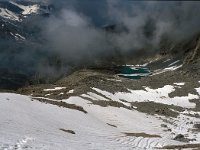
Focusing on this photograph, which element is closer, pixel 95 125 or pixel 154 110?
pixel 95 125

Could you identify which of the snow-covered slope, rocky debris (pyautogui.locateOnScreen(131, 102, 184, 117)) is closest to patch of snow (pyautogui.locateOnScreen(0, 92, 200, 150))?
the snow-covered slope

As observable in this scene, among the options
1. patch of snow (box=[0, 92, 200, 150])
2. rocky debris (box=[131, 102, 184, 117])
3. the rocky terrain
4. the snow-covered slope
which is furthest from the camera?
rocky debris (box=[131, 102, 184, 117])

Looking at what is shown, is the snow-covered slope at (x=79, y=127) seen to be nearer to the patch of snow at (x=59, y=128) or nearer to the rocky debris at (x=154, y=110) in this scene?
the patch of snow at (x=59, y=128)

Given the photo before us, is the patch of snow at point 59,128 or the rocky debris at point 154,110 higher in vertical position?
the rocky debris at point 154,110

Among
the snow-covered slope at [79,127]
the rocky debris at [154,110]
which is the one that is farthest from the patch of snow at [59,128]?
the rocky debris at [154,110]

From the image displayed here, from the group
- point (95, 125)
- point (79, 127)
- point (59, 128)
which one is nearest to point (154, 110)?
point (95, 125)

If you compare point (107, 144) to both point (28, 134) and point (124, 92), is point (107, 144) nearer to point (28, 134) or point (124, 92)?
point (28, 134)

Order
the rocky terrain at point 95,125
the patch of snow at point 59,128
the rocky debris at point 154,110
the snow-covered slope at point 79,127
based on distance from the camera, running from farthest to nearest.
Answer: the rocky debris at point 154,110 < the rocky terrain at point 95,125 < the snow-covered slope at point 79,127 < the patch of snow at point 59,128

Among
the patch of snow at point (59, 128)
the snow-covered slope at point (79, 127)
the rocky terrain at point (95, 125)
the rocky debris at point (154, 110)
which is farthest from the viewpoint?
the rocky debris at point (154, 110)

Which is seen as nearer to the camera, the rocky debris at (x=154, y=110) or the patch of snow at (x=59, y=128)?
the patch of snow at (x=59, y=128)

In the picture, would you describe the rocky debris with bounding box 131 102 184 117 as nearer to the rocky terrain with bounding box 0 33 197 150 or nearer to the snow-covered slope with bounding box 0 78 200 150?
the rocky terrain with bounding box 0 33 197 150

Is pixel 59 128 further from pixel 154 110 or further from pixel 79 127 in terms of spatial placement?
pixel 154 110
